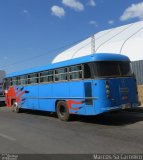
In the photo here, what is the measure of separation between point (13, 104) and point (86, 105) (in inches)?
368

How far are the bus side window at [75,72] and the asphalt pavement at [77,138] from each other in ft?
6.50

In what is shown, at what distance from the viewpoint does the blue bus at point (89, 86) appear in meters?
12.8

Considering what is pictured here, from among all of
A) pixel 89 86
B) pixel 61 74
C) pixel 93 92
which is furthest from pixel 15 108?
pixel 93 92

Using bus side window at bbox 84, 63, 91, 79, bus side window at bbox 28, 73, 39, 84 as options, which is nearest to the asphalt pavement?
bus side window at bbox 84, 63, 91, 79

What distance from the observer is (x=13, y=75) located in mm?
21594

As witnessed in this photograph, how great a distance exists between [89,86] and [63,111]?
2.64m

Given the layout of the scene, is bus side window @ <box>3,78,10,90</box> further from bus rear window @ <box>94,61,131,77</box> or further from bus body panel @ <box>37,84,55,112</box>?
bus rear window @ <box>94,61,131,77</box>

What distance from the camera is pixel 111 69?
43.6ft

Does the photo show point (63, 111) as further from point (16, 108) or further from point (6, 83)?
point (6, 83)

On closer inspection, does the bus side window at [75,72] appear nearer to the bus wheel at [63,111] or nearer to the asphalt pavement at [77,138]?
the bus wheel at [63,111]

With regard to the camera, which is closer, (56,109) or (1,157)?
(1,157)

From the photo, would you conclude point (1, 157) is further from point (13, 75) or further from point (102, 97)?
point (13, 75)

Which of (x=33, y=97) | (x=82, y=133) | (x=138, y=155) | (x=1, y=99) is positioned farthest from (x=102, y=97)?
(x=1, y=99)

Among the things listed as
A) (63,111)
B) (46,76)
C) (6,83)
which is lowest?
(63,111)
